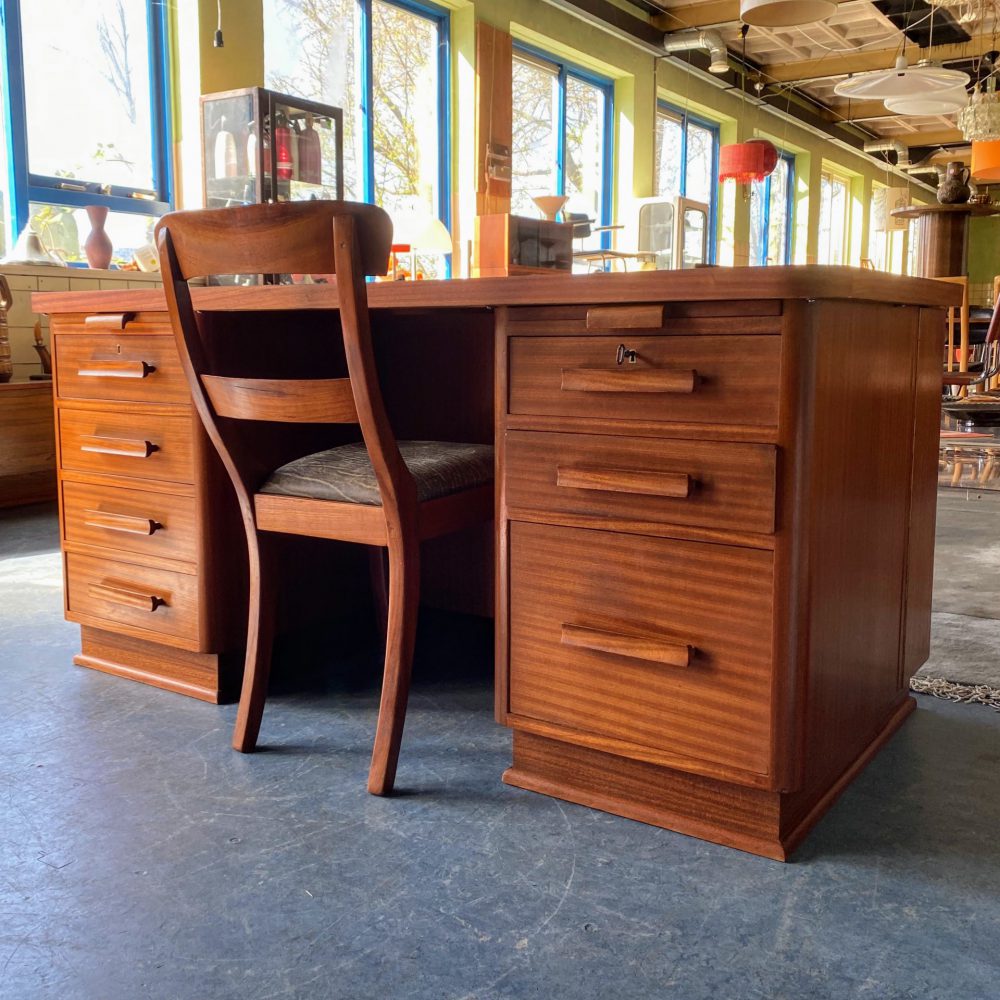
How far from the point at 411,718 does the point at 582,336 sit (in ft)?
2.80

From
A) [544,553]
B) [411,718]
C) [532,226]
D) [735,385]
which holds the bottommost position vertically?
[411,718]

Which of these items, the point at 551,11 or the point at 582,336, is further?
the point at 551,11

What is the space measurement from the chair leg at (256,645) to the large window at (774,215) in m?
11.5

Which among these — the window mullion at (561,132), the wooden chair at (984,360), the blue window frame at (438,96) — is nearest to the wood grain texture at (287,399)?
the wooden chair at (984,360)

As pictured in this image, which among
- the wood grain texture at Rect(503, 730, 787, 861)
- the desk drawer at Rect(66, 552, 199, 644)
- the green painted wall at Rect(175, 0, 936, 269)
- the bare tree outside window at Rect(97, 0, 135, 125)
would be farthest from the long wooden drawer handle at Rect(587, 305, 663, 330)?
the bare tree outside window at Rect(97, 0, 135, 125)

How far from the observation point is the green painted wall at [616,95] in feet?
17.9

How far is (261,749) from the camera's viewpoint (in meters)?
1.74

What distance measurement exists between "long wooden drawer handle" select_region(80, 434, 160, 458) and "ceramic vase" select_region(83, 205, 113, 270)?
10.5 ft

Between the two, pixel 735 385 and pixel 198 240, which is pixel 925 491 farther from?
pixel 198 240

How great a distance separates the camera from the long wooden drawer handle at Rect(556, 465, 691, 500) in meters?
1.34

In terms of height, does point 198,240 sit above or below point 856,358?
above

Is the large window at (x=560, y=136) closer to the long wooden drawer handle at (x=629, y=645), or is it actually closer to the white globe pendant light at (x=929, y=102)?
the white globe pendant light at (x=929, y=102)

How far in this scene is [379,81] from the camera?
23.2ft

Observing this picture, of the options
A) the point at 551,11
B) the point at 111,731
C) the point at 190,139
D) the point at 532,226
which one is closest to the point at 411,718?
the point at 111,731
